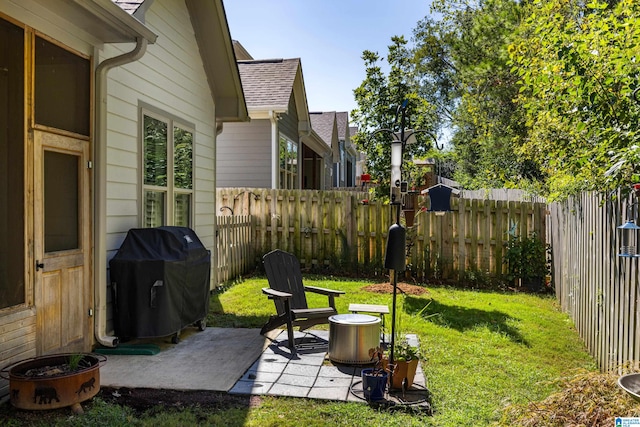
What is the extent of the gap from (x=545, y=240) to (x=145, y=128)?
685 cm

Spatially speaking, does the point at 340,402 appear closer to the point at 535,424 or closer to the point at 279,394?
the point at 279,394

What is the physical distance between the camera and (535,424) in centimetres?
281

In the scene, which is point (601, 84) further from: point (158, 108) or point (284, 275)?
point (158, 108)

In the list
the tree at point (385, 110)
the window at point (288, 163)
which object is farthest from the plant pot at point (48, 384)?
the window at point (288, 163)

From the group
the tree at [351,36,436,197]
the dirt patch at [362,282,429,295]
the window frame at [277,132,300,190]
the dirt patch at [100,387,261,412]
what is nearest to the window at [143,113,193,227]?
the dirt patch at [100,387,261,412]

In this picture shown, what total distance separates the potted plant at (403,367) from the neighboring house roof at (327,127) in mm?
18148

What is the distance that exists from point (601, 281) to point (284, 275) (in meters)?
3.19

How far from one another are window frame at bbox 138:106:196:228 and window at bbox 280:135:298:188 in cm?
565

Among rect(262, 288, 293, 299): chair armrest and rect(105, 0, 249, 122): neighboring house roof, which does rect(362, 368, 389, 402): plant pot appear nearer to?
rect(262, 288, 293, 299): chair armrest

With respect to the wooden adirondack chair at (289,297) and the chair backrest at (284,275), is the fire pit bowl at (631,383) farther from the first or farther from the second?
the chair backrest at (284,275)

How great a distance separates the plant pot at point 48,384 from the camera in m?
3.32

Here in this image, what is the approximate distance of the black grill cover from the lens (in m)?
4.88

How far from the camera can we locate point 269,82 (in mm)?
12992

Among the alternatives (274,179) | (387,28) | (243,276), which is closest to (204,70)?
(243,276)
